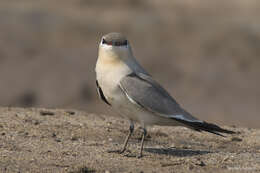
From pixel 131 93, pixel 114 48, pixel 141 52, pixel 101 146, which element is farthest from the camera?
pixel 141 52

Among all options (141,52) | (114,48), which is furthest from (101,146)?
(141,52)

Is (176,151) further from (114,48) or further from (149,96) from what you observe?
(114,48)

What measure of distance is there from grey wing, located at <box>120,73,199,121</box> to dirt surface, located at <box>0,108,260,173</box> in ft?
1.74

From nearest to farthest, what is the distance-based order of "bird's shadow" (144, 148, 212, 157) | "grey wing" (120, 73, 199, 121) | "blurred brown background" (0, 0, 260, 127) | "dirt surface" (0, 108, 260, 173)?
1. "dirt surface" (0, 108, 260, 173)
2. "grey wing" (120, 73, 199, 121)
3. "bird's shadow" (144, 148, 212, 157)
4. "blurred brown background" (0, 0, 260, 127)

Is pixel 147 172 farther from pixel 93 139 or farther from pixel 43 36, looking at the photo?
pixel 43 36

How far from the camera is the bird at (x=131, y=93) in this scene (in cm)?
841

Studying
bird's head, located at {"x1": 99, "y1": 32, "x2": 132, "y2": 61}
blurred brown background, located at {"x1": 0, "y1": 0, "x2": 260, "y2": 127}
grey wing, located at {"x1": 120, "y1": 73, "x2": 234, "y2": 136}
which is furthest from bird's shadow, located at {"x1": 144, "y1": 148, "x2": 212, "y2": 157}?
blurred brown background, located at {"x1": 0, "y1": 0, "x2": 260, "y2": 127}

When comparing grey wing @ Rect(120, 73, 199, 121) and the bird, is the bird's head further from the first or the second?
grey wing @ Rect(120, 73, 199, 121)

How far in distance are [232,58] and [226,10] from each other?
4.86 m

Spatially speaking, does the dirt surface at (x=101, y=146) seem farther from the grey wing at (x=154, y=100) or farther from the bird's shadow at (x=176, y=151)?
the grey wing at (x=154, y=100)

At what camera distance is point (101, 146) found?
8.87 meters

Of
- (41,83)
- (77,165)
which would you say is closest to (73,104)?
(41,83)

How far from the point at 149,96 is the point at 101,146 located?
95 centimetres

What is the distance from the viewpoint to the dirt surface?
311 inches
